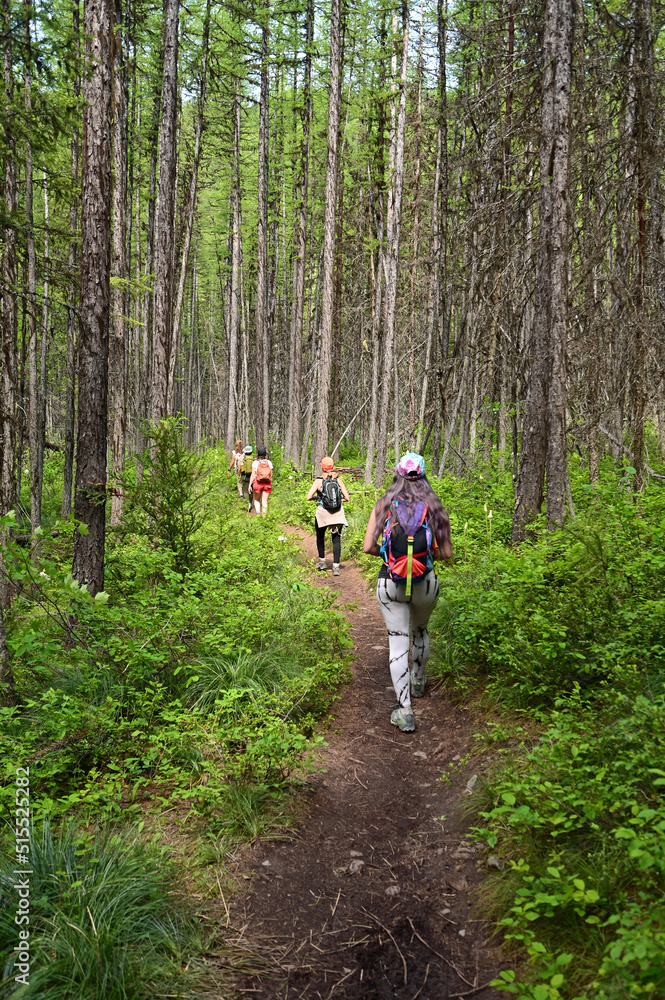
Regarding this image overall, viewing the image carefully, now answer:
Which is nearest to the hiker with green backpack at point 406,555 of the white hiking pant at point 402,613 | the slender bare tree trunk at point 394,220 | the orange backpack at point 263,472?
the white hiking pant at point 402,613

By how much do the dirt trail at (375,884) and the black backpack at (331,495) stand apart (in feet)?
16.3

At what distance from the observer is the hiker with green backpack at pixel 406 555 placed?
4.88 metres

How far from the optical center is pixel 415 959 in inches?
110

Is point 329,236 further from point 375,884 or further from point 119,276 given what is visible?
point 375,884

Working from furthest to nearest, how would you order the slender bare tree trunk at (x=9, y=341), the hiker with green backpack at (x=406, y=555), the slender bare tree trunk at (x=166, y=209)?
the slender bare tree trunk at (x=166, y=209), the slender bare tree trunk at (x=9, y=341), the hiker with green backpack at (x=406, y=555)

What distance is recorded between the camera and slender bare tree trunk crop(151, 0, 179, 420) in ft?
35.4

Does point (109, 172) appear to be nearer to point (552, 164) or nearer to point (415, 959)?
point (552, 164)

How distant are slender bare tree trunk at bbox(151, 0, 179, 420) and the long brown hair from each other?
707 centimetres

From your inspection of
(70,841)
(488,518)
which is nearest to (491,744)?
(70,841)

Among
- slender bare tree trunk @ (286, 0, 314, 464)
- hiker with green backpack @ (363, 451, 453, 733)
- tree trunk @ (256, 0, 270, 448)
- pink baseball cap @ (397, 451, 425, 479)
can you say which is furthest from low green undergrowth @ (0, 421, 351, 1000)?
slender bare tree trunk @ (286, 0, 314, 464)

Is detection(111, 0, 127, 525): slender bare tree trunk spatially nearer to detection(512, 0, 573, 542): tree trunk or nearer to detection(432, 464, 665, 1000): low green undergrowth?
detection(432, 464, 665, 1000): low green undergrowth

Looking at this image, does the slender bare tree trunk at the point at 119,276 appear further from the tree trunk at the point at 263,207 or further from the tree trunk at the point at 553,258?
the tree trunk at the point at 553,258

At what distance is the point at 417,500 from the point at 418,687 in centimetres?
190

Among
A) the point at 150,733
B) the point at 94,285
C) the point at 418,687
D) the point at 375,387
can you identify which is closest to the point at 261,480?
the point at 375,387
